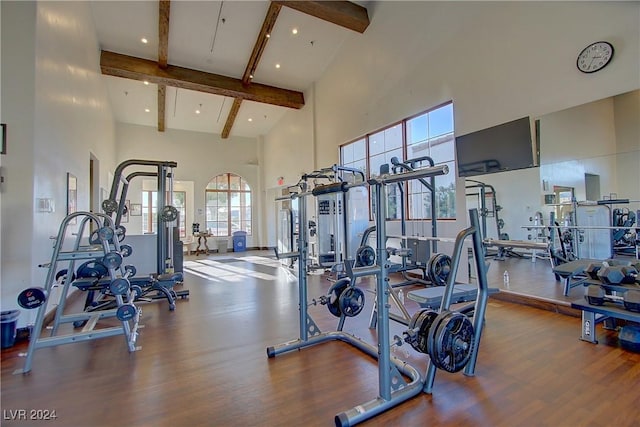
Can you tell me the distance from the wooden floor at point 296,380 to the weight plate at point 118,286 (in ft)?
1.79

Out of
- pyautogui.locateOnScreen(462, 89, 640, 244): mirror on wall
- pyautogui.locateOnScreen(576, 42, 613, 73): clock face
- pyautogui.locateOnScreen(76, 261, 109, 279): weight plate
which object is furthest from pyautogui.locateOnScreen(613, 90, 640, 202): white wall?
pyautogui.locateOnScreen(76, 261, 109, 279): weight plate

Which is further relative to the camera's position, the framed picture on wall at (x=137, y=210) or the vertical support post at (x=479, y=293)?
the framed picture on wall at (x=137, y=210)

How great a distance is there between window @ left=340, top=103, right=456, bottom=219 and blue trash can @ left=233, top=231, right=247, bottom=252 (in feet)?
20.5

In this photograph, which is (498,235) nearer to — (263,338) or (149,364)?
(263,338)

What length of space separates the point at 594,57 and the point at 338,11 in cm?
459

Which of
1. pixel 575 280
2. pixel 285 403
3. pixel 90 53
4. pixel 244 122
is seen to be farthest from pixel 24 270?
pixel 244 122

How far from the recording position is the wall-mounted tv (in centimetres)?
406

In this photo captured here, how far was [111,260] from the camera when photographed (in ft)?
9.23

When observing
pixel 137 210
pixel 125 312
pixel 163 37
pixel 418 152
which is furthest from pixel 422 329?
pixel 137 210

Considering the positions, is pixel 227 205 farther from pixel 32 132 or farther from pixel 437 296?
pixel 437 296

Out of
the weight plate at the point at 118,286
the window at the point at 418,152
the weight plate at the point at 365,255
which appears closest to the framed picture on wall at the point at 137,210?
the window at the point at 418,152

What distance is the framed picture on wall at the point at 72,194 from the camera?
466cm

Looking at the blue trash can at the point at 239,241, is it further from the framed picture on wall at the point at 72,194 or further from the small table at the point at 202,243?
the framed picture on wall at the point at 72,194

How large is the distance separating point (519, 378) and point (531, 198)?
273 centimetres
